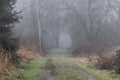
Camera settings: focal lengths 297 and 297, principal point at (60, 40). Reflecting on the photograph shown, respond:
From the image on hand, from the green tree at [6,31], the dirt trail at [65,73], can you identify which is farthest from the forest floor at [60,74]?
the green tree at [6,31]

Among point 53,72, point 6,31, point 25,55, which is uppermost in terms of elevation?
point 6,31

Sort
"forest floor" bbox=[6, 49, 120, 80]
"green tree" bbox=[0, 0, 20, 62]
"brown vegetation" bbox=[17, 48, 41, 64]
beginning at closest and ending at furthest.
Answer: "forest floor" bbox=[6, 49, 120, 80], "green tree" bbox=[0, 0, 20, 62], "brown vegetation" bbox=[17, 48, 41, 64]

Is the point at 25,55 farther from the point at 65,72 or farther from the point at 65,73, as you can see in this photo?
the point at 65,73

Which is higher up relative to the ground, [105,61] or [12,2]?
[12,2]

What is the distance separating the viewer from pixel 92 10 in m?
48.3

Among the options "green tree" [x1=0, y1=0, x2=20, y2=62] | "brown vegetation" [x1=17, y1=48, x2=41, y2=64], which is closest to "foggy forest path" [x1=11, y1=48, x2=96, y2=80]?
"green tree" [x1=0, y1=0, x2=20, y2=62]

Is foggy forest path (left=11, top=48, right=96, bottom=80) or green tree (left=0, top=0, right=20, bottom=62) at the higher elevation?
green tree (left=0, top=0, right=20, bottom=62)

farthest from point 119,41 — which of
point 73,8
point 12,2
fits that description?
point 12,2

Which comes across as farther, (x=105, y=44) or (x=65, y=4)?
(x=65, y=4)

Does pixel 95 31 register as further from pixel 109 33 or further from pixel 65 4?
pixel 65 4

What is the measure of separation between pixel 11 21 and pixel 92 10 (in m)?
29.2

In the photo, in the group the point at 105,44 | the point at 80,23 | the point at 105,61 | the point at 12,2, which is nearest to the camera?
the point at 12,2

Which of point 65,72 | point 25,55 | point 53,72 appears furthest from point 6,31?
point 25,55

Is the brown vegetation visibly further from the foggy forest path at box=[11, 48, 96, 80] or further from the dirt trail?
the dirt trail
